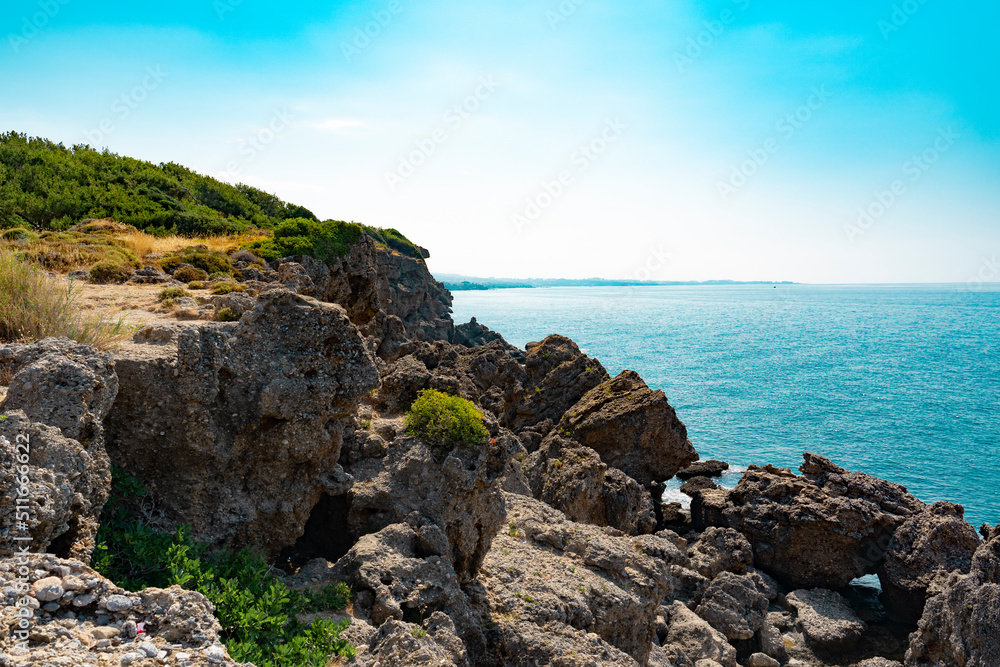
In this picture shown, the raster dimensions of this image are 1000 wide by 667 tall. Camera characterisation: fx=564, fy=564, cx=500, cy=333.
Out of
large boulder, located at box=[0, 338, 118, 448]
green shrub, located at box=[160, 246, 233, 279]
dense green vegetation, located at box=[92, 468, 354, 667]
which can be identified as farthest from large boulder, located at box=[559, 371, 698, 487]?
large boulder, located at box=[0, 338, 118, 448]

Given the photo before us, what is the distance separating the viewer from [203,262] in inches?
728

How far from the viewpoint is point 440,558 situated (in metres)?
9.46

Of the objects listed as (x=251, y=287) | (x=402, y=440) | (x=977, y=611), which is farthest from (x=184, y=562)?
(x=977, y=611)

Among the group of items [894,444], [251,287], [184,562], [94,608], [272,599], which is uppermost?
[251,287]

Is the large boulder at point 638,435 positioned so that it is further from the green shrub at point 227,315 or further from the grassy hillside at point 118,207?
the green shrub at point 227,315

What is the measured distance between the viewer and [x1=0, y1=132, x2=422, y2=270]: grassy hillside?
19.5 m

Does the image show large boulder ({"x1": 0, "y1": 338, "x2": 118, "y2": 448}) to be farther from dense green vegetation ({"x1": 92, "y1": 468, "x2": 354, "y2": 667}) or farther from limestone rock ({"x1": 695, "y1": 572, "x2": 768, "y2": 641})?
limestone rock ({"x1": 695, "y1": 572, "x2": 768, "y2": 641})

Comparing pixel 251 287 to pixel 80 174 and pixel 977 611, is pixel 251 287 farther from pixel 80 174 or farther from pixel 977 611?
pixel 80 174

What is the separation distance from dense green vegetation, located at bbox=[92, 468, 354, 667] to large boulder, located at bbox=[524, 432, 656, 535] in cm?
1160

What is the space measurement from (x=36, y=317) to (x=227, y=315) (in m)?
3.19

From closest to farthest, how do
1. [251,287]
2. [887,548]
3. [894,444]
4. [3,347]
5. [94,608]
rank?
[94,608], [3,347], [251,287], [887,548], [894,444]

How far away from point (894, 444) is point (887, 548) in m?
29.6

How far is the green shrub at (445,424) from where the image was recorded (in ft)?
36.7

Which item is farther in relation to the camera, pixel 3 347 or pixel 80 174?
pixel 80 174
